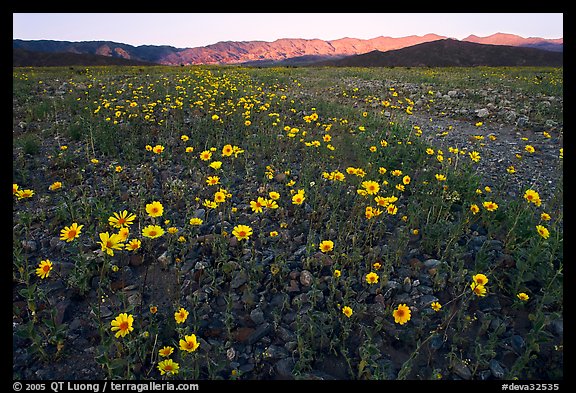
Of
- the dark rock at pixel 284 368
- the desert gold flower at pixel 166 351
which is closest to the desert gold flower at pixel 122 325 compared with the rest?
the desert gold flower at pixel 166 351

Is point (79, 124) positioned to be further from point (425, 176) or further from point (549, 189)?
point (549, 189)

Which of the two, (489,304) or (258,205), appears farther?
(258,205)

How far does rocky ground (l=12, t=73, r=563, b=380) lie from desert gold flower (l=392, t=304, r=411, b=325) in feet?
0.55

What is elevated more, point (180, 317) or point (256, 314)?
point (180, 317)

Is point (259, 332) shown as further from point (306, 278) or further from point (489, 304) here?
point (489, 304)

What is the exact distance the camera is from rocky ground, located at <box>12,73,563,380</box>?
295 centimetres

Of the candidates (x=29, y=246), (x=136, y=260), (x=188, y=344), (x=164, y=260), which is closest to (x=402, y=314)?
(x=188, y=344)

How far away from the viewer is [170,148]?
25.4ft

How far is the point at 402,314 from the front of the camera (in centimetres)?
330

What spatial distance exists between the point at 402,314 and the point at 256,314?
5.28ft

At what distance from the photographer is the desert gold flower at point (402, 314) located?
10.6 ft

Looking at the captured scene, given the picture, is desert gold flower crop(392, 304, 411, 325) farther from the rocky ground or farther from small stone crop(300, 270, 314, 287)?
small stone crop(300, 270, 314, 287)

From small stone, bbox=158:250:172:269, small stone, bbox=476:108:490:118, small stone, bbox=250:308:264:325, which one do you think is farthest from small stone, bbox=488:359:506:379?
small stone, bbox=476:108:490:118
